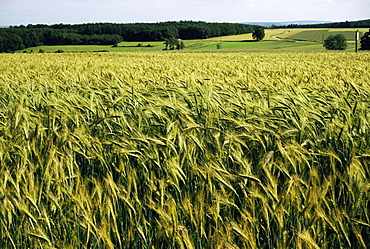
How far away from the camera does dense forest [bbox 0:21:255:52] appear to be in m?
60.8

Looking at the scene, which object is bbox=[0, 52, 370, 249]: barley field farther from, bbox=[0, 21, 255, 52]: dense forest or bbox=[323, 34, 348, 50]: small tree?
bbox=[323, 34, 348, 50]: small tree

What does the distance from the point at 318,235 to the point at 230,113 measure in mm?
1277

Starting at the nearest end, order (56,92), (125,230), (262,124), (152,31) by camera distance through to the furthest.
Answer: (125,230) < (262,124) < (56,92) < (152,31)

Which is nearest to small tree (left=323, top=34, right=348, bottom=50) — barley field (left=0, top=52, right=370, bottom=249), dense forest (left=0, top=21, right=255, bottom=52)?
dense forest (left=0, top=21, right=255, bottom=52)

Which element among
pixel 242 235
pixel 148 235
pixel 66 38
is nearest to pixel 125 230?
pixel 148 235

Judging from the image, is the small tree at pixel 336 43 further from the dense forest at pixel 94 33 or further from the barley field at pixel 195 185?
the barley field at pixel 195 185

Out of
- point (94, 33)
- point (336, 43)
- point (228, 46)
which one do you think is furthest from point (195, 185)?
point (94, 33)

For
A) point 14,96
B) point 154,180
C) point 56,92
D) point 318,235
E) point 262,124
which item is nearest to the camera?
point 318,235

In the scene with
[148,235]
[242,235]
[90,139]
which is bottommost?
[148,235]

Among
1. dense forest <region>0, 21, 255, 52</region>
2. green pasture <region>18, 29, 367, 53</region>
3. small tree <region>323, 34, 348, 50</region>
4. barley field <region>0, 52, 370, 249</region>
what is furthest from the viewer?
dense forest <region>0, 21, 255, 52</region>

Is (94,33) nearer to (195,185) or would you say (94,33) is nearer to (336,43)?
(336,43)

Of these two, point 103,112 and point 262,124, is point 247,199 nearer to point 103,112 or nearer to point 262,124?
point 262,124

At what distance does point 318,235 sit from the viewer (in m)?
1.83

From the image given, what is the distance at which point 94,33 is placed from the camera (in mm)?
83500
